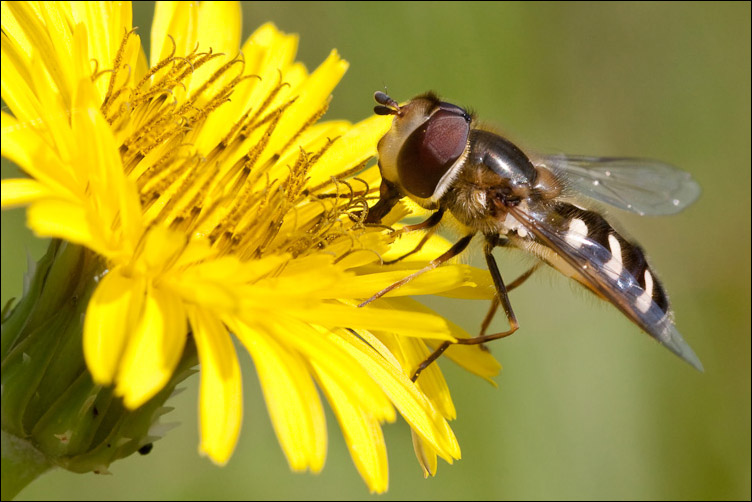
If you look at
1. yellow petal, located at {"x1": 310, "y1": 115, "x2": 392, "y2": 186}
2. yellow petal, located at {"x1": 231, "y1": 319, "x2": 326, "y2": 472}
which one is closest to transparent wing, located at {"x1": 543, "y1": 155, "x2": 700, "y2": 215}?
yellow petal, located at {"x1": 310, "y1": 115, "x2": 392, "y2": 186}

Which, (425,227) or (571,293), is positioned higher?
(425,227)

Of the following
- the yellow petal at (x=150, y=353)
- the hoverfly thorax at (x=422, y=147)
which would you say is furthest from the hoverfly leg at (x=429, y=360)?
the yellow petal at (x=150, y=353)

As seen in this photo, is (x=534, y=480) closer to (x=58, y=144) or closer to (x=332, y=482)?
(x=332, y=482)

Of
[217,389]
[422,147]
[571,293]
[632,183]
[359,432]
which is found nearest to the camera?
[217,389]

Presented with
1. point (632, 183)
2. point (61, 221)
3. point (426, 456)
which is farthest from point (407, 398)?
point (632, 183)

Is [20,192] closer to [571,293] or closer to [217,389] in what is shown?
[217,389]

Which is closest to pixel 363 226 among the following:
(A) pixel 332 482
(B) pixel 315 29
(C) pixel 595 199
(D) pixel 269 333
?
(D) pixel 269 333
